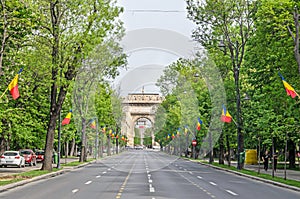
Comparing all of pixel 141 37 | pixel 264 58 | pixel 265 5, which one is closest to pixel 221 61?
pixel 141 37

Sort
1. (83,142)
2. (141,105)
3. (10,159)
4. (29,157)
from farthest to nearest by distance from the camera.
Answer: (141,105) < (83,142) < (29,157) < (10,159)

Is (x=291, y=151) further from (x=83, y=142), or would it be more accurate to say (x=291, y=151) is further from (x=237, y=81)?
(x=83, y=142)

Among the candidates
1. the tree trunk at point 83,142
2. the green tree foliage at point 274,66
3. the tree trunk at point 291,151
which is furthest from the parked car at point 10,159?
the tree trunk at point 291,151

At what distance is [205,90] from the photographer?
63938 mm

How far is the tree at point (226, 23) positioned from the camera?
43125 mm

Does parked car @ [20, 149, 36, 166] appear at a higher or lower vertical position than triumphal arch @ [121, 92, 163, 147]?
lower

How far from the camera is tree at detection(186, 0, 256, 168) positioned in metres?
43.1

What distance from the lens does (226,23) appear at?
43.8 metres

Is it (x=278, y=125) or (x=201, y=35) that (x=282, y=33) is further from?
(x=201, y=35)

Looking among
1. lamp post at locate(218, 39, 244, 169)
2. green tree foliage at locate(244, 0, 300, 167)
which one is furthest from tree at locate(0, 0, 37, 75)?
lamp post at locate(218, 39, 244, 169)

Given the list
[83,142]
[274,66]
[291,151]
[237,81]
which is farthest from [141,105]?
[274,66]

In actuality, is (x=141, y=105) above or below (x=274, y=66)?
above

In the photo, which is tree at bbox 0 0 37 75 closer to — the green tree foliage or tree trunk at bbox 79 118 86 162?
the green tree foliage

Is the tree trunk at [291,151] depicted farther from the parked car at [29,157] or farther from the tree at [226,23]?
the parked car at [29,157]
